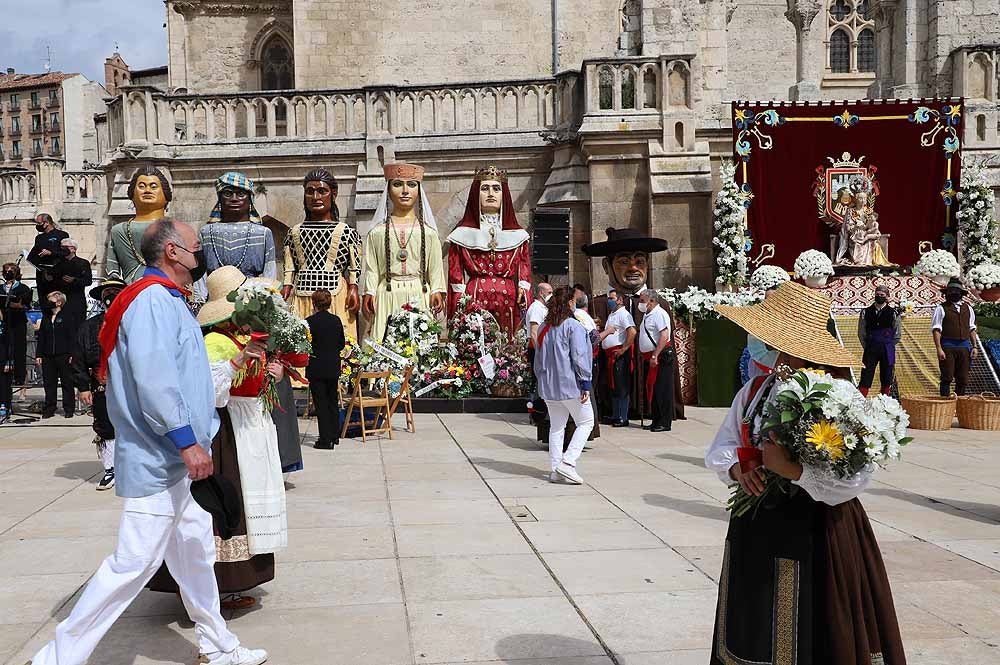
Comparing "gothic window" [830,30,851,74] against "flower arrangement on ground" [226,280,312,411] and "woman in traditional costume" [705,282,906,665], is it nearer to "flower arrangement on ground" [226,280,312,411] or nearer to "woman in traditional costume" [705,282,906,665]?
"flower arrangement on ground" [226,280,312,411]

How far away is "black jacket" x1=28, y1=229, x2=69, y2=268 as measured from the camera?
10.8m

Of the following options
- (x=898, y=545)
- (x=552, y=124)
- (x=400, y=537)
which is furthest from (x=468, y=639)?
(x=552, y=124)

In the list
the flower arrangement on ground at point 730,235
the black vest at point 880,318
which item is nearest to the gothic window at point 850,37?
the flower arrangement on ground at point 730,235

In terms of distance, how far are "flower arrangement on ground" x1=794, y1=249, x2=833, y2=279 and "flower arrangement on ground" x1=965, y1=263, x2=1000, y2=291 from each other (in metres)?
2.65

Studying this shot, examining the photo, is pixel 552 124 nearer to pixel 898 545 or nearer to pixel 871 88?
pixel 898 545

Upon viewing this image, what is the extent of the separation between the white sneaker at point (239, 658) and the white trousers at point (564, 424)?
3954 millimetres

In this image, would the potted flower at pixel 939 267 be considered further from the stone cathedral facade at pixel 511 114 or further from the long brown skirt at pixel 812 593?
the long brown skirt at pixel 812 593

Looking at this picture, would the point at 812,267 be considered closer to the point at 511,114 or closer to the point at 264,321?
the point at 511,114

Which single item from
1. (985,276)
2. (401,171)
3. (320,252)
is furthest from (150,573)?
(985,276)

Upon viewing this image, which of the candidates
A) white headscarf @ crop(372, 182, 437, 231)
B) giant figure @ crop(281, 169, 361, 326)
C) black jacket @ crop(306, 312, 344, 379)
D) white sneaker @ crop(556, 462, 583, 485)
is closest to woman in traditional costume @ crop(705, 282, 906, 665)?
white sneaker @ crop(556, 462, 583, 485)

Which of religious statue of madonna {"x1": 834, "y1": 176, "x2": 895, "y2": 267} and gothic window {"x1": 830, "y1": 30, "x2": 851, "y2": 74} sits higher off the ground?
gothic window {"x1": 830, "y1": 30, "x2": 851, "y2": 74}

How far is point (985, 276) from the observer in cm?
1445

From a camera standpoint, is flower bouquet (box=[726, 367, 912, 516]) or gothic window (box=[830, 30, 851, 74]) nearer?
flower bouquet (box=[726, 367, 912, 516])

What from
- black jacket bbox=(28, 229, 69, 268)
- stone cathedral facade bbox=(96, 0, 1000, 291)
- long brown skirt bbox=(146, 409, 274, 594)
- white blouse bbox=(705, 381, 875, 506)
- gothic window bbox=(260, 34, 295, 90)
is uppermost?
gothic window bbox=(260, 34, 295, 90)
